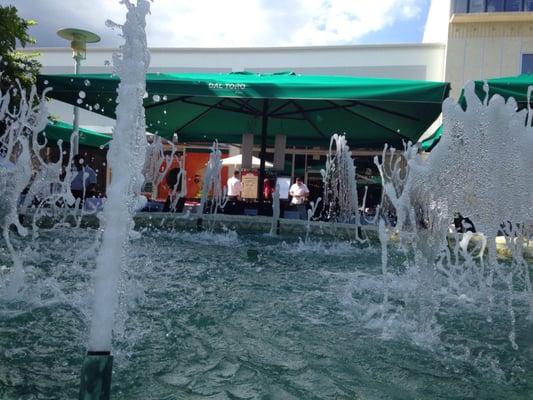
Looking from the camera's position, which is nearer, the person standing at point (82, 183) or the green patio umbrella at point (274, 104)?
the green patio umbrella at point (274, 104)

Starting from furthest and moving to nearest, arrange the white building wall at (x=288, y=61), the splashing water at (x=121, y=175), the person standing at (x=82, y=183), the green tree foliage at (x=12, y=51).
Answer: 1. the white building wall at (x=288, y=61)
2. the person standing at (x=82, y=183)
3. the green tree foliage at (x=12, y=51)
4. the splashing water at (x=121, y=175)

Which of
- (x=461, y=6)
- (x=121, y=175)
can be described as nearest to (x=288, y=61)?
(x=461, y=6)

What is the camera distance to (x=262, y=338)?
257cm

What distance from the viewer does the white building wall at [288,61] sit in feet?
55.0

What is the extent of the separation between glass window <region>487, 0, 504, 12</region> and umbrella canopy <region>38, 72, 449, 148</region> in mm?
8497

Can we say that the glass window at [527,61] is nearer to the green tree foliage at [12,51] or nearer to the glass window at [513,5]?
the glass window at [513,5]

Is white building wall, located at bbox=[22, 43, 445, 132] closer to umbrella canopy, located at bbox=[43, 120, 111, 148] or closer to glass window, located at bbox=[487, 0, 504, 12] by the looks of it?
glass window, located at bbox=[487, 0, 504, 12]

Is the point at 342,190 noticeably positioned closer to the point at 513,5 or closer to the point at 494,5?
the point at 494,5

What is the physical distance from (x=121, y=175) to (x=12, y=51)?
422 inches

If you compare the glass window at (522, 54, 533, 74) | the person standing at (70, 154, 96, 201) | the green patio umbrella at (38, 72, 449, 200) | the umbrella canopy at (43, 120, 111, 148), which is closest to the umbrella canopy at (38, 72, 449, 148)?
the green patio umbrella at (38, 72, 449, 200)

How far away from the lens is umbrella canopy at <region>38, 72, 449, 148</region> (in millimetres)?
6289

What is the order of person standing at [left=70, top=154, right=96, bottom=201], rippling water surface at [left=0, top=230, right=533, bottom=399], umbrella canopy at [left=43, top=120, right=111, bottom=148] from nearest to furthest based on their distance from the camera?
rippling water surface at [left=0, top=230, right=533, bottom=399]
person standing at [left=70, top=154, right=96, bottom=201]
umbrella canopy at [left=43, top=120, right=111, bottom=148]

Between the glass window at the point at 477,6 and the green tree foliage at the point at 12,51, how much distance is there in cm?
1274

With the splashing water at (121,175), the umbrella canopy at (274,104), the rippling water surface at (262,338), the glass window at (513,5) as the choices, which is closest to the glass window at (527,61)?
the glass window at (513,5)
